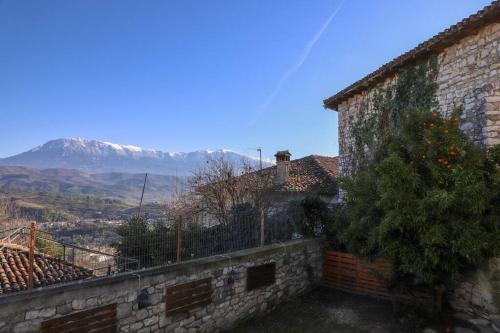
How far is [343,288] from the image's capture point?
10.3 m

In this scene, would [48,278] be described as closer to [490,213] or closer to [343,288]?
[343,288]

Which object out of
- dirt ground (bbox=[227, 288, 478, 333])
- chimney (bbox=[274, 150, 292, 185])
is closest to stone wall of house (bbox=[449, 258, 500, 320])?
dirt ground (bbox=[227, 288, 478, 333])

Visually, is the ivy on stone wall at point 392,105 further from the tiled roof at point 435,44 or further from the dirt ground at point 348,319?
the dirt ground at point 348,319

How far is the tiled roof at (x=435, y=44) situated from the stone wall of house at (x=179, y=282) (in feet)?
18.5

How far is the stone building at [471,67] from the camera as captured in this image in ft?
25.0

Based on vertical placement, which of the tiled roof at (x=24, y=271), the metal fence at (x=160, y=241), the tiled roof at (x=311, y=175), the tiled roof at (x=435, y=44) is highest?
the tiled roof at (x=435, y=44)

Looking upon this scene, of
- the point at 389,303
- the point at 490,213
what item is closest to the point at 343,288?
the point at 389,303

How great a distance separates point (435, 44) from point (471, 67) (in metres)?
1.08

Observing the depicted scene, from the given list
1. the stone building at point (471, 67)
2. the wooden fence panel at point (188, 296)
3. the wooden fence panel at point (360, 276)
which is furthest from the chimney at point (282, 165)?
the wooden fence panel at point (188, 296)

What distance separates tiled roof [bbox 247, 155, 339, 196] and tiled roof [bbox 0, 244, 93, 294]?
9355 millimetres

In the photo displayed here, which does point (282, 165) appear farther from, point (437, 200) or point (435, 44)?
point (437, 200)

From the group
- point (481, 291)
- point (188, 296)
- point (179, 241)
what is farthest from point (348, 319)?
point (179, 241)

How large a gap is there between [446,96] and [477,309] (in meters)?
5.21

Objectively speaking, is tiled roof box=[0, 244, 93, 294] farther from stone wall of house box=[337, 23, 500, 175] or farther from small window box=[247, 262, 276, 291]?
stone wall of house box=[337, 23, 500, 175]
